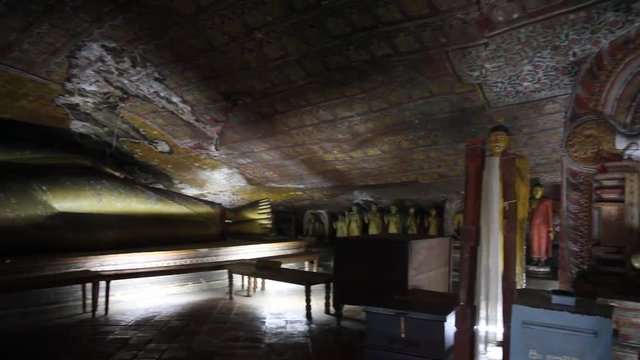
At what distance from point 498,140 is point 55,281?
4258 mm

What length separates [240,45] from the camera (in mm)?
4523

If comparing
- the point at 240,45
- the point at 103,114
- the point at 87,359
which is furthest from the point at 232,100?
the point at 87,359

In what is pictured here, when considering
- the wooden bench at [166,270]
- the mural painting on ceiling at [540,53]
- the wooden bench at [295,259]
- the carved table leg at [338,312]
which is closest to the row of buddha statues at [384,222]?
the wooden bench at [295,259]

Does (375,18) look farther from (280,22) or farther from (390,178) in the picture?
(390,178)

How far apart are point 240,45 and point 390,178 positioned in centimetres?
327

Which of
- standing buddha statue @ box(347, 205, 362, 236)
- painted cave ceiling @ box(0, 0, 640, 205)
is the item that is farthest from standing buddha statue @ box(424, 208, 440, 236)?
standing buddha statue @ box(347, 205, 362, 236)

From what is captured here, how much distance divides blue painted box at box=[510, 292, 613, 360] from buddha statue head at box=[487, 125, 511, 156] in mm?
1110

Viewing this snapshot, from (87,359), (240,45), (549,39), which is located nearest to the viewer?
(87,359)

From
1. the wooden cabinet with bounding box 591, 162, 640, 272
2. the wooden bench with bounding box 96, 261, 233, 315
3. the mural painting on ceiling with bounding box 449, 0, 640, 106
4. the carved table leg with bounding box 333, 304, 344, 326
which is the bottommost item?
the carved table leg with bounding box 333, 304, 344, 326

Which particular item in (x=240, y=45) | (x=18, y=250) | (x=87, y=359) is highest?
(x=240, y=45)

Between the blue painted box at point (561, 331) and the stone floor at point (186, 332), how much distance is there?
1357mm

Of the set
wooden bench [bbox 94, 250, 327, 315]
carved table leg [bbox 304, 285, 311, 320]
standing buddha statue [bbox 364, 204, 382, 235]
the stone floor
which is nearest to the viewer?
the stone floor

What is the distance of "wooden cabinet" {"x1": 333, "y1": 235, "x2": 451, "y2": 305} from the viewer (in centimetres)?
376

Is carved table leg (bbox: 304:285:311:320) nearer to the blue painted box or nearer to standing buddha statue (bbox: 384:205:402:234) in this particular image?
the blue painted box
